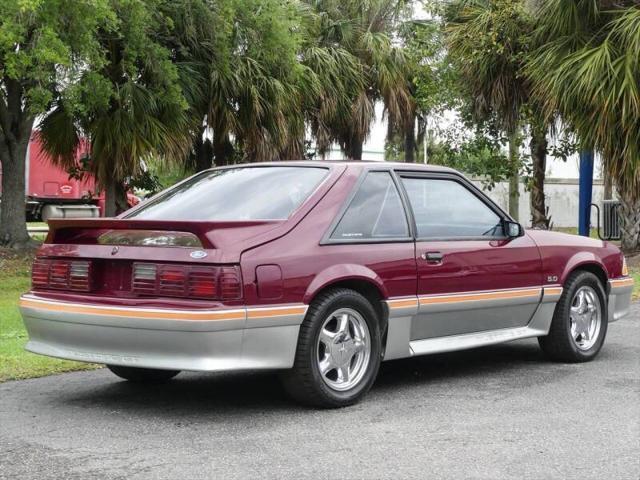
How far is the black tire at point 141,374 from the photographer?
6.28 meters

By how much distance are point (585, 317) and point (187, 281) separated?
3.49 meters

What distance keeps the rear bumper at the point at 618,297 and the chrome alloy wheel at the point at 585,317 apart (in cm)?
19

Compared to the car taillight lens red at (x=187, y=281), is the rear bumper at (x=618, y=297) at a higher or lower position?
lower

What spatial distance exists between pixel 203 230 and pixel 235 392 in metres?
1.37

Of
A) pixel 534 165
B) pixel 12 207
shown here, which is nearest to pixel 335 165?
pixel 12 207

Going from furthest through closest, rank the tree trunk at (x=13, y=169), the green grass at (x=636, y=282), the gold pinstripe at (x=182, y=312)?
1. the tree trunk at (x=13, y=169)
2. the green grass at (x=636, y=282)
3. the gold pinstripe at (x=182, y=312)

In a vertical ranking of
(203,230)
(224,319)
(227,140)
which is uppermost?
(227,140)

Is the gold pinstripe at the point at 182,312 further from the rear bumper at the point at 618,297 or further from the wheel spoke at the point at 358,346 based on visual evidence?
the rear bumper at the point at 618,297

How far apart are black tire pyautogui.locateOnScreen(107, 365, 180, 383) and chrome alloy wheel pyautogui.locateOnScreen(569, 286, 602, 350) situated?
3.00 m

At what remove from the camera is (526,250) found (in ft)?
22.6

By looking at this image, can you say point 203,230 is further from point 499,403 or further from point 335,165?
point 499,403

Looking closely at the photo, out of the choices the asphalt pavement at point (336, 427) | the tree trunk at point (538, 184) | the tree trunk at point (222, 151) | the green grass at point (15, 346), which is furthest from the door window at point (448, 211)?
the tree trunk at point (538, 184)

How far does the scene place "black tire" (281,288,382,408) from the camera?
5.40 m

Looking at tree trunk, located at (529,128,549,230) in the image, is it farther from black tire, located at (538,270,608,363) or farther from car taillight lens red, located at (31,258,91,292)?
car taillight lens red, located at (31,258,91,292)
